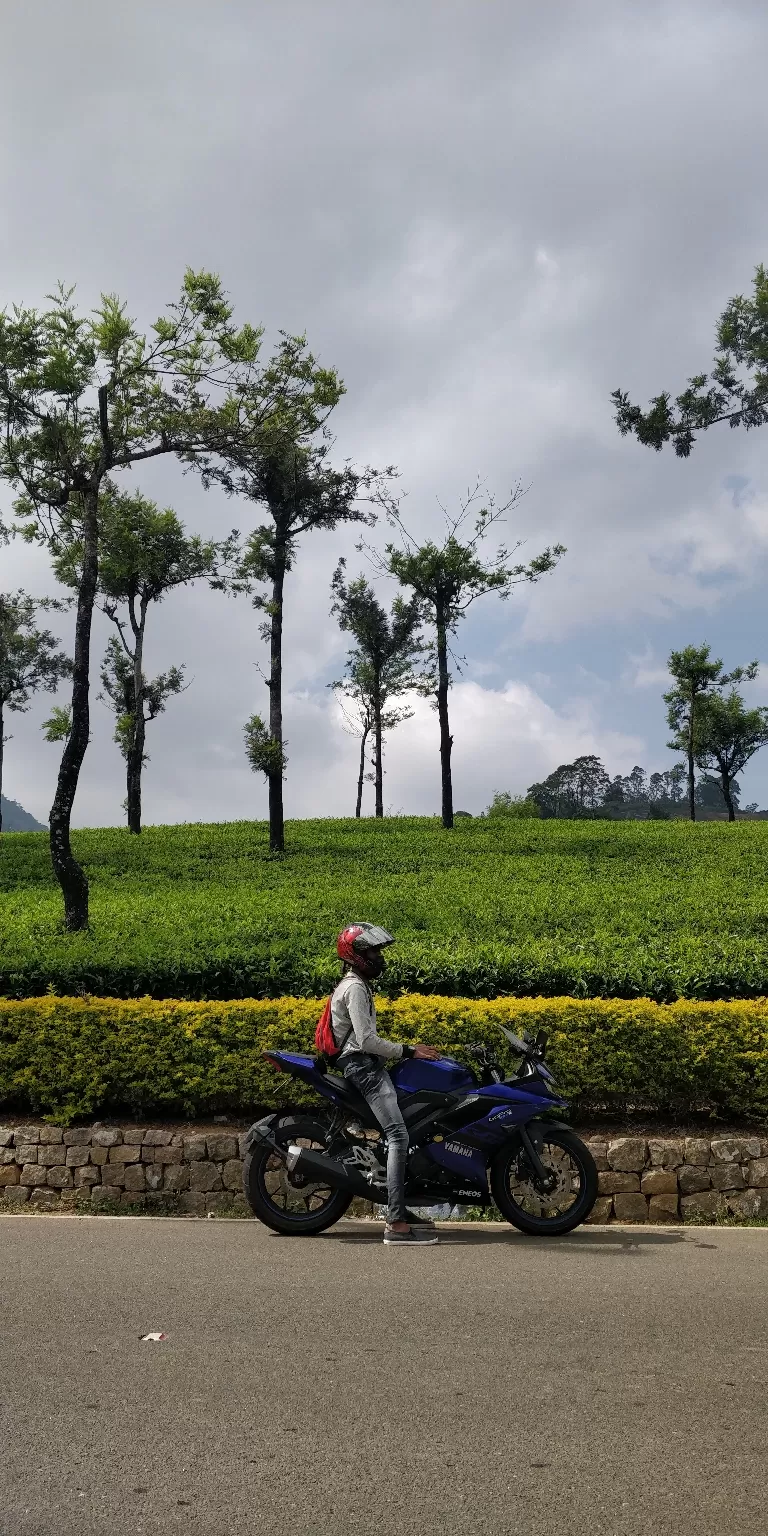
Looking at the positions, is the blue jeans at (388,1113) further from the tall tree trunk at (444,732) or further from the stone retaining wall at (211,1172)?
the tall tree trunk at (444,732)

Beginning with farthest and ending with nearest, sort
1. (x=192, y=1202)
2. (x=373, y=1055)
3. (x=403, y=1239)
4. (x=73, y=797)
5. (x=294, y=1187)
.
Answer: (x=73, y=797) → (x=192, y=1202) → (x=294, y=1187) → (x=373, y=1055) → (x=403, y=1239)

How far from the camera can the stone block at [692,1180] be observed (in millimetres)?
9172

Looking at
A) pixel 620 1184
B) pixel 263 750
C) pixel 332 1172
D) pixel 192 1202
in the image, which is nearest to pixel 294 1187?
pixel 332 1172

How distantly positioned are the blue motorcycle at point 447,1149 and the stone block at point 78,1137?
263cm

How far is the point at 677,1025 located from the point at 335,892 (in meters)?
11.0

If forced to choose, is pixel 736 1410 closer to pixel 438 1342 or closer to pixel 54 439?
pixel 438 1342

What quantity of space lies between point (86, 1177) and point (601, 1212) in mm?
4406

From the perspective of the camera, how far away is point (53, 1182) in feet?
32.2

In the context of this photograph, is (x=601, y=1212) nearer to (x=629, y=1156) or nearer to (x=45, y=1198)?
(x=629, y=1156)

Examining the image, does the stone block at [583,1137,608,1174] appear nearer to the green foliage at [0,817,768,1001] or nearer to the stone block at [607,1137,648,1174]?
the stone block at [607,1137,648,1174]

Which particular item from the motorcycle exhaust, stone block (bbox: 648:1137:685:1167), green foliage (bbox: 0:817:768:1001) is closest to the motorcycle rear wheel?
the motorcycle exhaust

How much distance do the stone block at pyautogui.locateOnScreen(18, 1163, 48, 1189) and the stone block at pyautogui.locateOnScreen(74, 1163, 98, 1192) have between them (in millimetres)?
323

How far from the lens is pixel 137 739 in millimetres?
35688

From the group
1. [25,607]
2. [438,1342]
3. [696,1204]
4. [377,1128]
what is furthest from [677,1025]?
[25,607]
